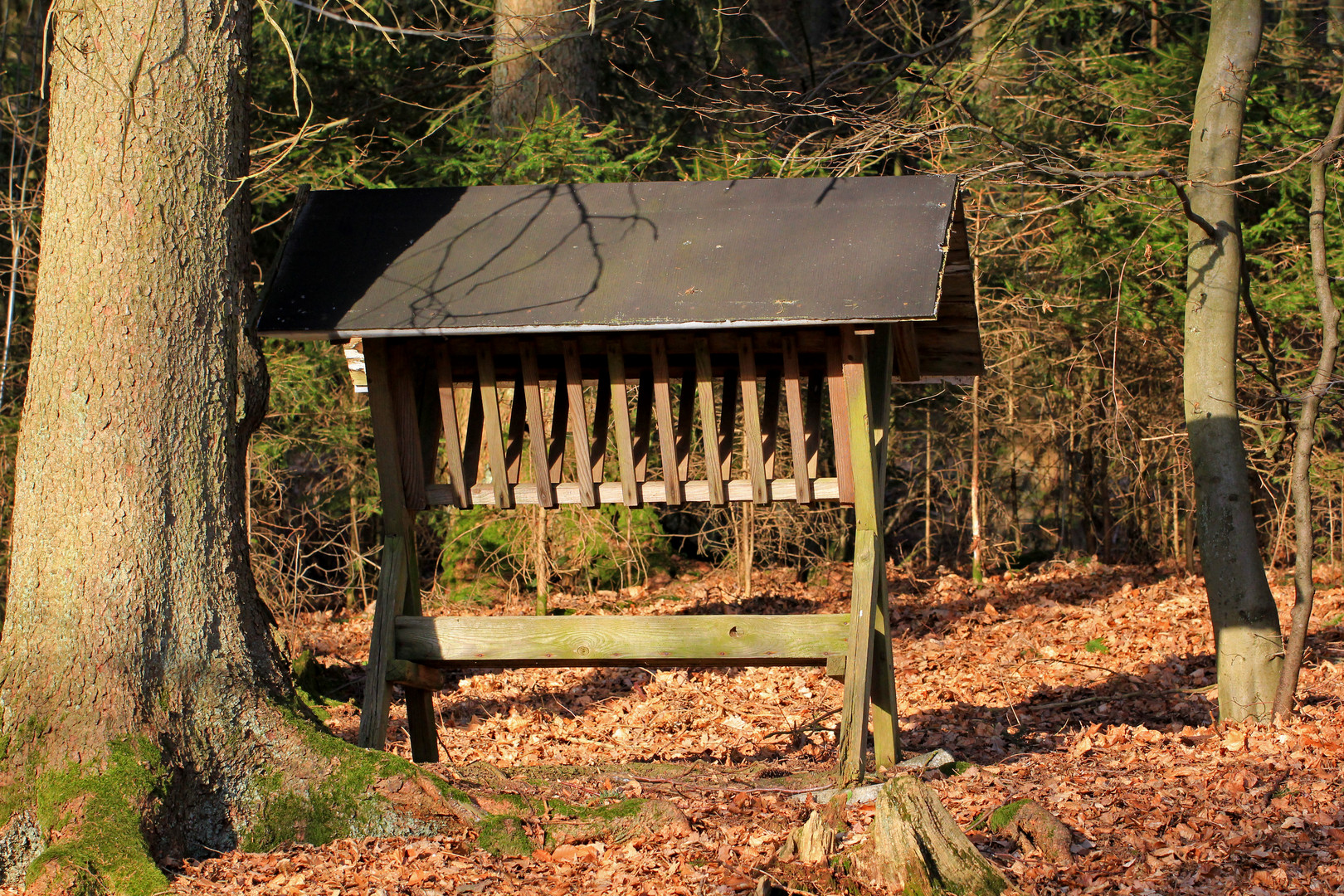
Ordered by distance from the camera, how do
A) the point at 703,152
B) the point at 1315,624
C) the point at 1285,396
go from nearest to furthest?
the point at 1285,396 → the point at 1315,624 → the point at 703,152

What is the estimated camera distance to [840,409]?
579 cm

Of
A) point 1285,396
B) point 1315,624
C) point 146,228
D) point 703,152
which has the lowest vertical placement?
point 1315,624

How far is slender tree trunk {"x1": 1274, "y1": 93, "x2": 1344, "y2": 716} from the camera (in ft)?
22.0

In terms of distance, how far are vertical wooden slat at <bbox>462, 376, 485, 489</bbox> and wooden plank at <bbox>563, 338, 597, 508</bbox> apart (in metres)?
0.49

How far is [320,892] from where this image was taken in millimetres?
4105

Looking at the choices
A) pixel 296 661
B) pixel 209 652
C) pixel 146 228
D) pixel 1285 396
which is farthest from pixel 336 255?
pixel 1285 396

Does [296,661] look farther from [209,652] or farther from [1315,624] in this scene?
[1315,624]

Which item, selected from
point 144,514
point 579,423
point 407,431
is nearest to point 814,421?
point 579,423

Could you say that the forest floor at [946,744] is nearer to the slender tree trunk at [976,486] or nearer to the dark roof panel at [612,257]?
the slender tree trunk at [976,486]

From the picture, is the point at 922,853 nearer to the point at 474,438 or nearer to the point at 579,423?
the point at 579,423

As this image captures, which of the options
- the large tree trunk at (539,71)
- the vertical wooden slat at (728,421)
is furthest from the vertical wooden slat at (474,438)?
the large tree trunk at (539,71)

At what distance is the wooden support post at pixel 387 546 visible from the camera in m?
5.85

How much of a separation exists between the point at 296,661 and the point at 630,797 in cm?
542

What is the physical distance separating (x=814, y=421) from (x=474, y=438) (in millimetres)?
1884
